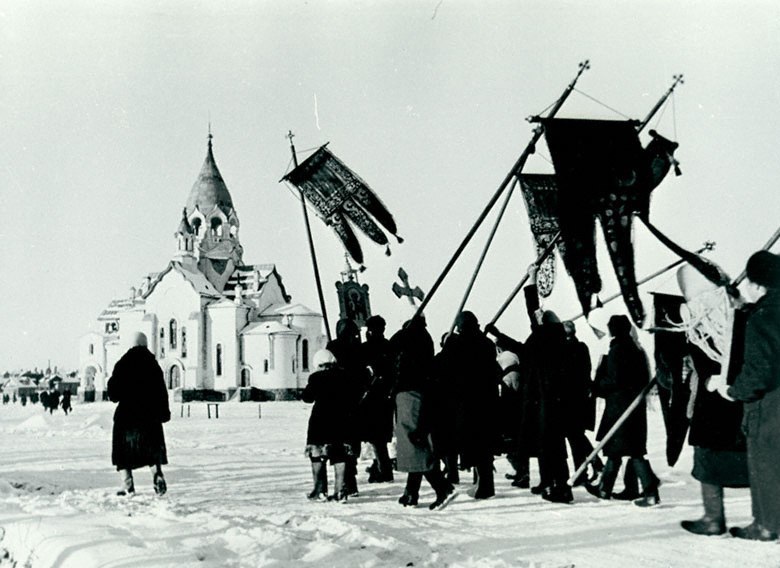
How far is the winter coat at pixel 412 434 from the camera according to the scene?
22.8ft

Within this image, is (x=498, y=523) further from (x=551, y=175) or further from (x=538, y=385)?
(x=551, y=175)

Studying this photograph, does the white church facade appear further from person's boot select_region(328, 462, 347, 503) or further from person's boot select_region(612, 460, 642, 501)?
person's boot select_region(612, 460, 642, 501)

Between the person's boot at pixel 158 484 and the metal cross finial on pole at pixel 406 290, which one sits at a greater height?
the metal cross finial on pole at pixel 406 290

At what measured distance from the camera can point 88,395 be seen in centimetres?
6162

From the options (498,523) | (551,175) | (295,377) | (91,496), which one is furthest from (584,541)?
(295,377)

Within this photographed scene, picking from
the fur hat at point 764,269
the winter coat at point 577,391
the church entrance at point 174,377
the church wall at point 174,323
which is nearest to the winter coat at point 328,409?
the winter coat at point 577,391

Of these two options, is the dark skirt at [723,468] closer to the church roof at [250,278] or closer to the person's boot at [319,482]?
the person's boot at [319,482]

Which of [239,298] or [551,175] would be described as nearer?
[551,175]

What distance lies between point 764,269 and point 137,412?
5872 millimetres

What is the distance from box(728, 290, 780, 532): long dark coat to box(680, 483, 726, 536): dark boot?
17.0 inches

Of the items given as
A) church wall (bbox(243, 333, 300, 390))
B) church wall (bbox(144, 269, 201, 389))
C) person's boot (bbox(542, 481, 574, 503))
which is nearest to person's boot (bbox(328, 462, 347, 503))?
person's boot (bbox(542, 481, 574, 503))

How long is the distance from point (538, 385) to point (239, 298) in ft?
174

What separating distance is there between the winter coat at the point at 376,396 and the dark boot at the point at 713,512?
349 centimetres

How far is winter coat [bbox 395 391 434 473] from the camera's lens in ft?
22.8
